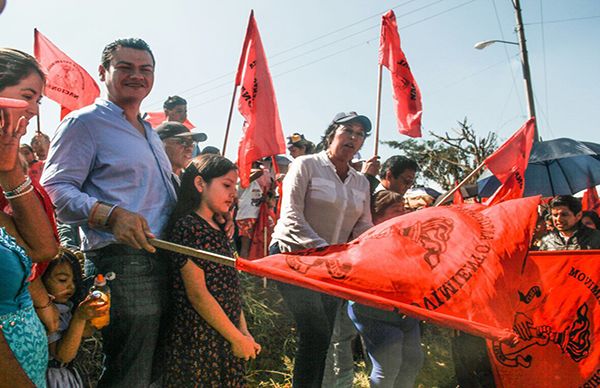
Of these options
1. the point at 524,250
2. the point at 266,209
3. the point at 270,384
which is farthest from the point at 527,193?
the point at 524,250

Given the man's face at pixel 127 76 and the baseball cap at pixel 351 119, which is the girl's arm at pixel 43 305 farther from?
the baseball cap at pixel 351 119

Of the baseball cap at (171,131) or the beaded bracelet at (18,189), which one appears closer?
the beaded bracelet at (18,189)

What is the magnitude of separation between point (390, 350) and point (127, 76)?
220 centimetres

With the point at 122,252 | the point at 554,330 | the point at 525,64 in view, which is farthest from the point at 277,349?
the point at 525,64

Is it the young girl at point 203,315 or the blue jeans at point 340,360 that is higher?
the young girl at point 203,315

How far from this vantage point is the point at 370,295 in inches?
77.4

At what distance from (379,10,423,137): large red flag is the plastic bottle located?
14.2 feet

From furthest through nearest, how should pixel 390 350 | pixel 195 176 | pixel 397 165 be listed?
pixel 397 165
pixel 390 350
pixel 195 176

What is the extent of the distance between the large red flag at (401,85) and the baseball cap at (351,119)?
7.08 feet

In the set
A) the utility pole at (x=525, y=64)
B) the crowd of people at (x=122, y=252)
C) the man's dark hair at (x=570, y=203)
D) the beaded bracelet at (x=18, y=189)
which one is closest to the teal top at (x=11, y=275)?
the crowd of people at (x=122, y=252)

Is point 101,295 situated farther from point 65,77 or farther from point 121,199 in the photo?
point 65,77

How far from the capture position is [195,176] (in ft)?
8.20

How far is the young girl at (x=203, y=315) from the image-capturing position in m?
2.22

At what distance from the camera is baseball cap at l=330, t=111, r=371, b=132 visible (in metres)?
3.62
